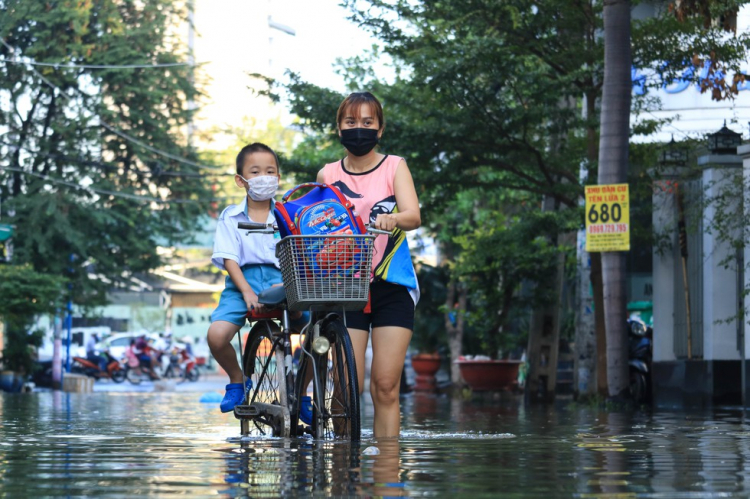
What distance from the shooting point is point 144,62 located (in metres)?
35.8

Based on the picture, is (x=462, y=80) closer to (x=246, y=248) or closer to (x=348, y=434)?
(x=246, y=248)

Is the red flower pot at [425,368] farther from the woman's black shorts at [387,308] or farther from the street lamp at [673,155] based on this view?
the woman's black shorts at [387,308]

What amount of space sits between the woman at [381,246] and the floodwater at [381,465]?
0.33 metres

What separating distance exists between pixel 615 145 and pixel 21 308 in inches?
660

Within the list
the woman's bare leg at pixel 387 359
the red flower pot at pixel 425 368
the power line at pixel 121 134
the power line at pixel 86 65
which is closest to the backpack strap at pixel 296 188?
the woman's bare leg at pixel 387 359

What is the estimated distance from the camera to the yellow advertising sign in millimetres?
16156

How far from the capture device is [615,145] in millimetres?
16234

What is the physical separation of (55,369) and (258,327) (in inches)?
1169

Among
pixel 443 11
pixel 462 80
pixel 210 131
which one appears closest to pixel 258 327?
pixel 462 80

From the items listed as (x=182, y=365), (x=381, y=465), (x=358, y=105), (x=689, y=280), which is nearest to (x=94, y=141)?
(x=182, y=365)

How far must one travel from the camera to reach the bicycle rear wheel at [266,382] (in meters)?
7.02

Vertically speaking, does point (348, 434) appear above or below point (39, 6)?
below

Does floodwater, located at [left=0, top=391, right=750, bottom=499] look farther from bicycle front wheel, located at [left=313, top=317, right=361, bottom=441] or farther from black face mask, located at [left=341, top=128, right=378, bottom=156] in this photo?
black face mask, located at [left=341, top=128, right=378, bottom=156]

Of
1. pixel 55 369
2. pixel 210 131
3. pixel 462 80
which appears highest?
pixel 210 131
